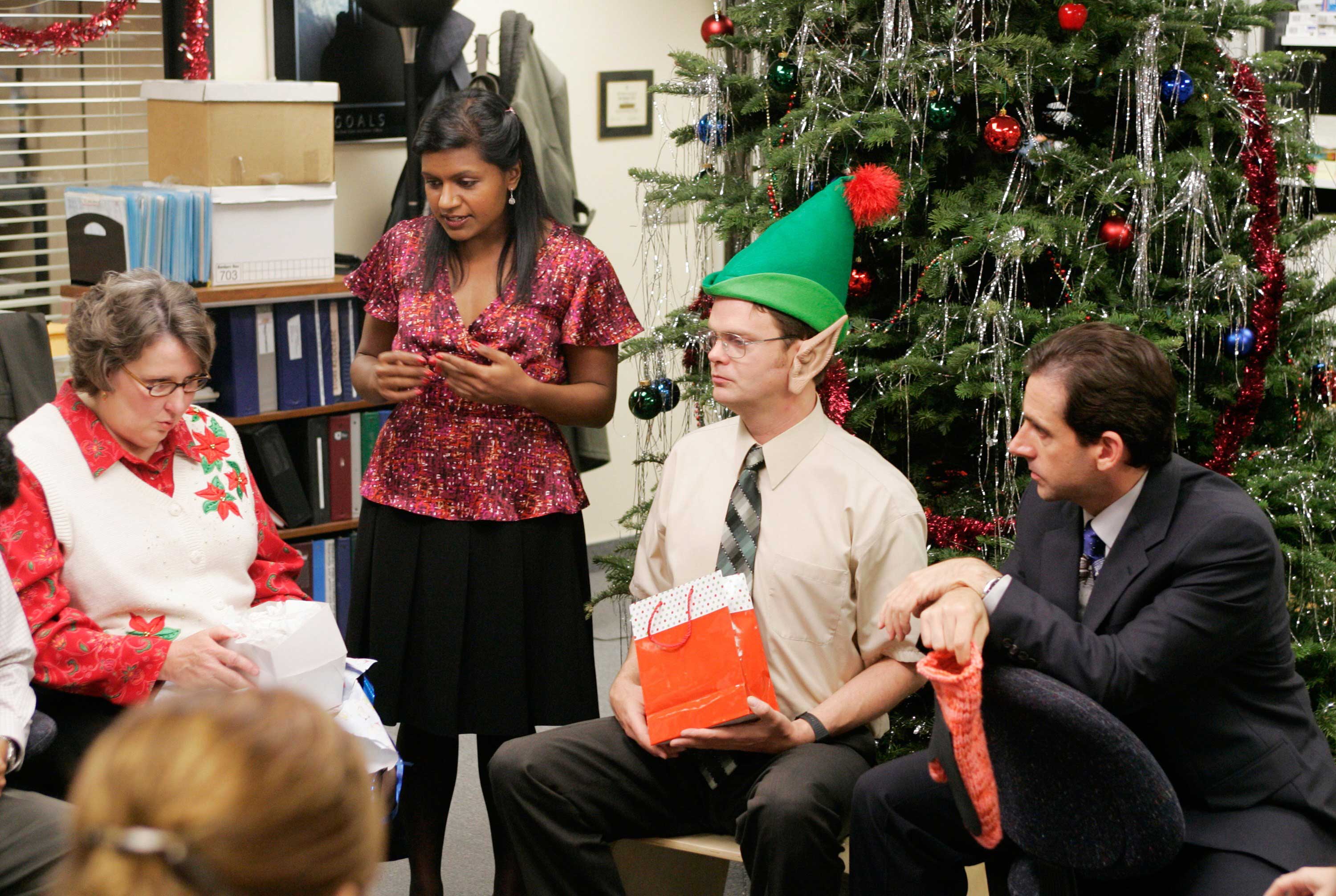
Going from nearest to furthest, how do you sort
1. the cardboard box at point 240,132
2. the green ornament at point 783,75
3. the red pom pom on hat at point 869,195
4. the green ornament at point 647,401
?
the red pom pom on hat at point 869,195 < the green ornament at point 783,75 < the green ornament at point 647,401 < the cardboard box at point 240,132

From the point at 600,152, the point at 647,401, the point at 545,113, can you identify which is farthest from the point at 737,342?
the point at 600,152

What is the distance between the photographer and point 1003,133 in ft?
7.87

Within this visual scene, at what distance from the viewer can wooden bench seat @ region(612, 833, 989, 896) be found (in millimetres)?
2162

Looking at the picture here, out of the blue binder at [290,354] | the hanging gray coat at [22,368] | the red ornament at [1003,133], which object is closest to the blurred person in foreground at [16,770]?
the hanging gray coat at [22,368]

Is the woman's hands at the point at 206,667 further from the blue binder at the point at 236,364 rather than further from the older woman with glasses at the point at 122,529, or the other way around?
the blue binder at the point at 236,364

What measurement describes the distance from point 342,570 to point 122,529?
1937 mm

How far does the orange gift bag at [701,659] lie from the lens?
2.04 meters

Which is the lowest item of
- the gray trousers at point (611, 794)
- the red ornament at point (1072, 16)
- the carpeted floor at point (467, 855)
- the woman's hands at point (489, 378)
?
the carpeted floor at point (467, 855)

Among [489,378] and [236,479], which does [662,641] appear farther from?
[236,479]

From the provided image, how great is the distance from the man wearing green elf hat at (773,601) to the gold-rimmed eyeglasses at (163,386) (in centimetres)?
78

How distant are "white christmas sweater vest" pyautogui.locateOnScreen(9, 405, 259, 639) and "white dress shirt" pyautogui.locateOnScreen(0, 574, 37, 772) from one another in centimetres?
13

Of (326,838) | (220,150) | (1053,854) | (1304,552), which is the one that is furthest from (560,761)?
(220,150)

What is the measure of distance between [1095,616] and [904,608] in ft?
0.89

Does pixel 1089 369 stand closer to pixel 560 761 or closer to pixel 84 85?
pixel 560 761
